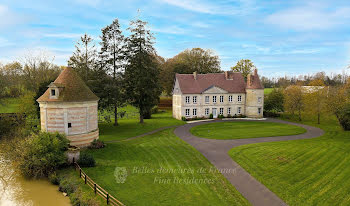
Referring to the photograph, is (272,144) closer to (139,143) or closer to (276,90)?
(139,143)

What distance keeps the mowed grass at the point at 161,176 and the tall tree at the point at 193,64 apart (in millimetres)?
37348

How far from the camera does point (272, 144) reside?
24000 mm

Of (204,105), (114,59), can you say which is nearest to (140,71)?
(114,59)

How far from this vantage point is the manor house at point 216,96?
42.1 m

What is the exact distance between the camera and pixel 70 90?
21.9 m

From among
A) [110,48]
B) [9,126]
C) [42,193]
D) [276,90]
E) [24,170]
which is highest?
[110,48]

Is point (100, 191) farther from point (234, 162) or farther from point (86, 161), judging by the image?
point (234, 162)

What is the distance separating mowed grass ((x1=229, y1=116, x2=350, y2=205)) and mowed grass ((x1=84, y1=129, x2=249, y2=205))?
3302mm

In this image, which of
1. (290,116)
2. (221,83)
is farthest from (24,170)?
(290,116)

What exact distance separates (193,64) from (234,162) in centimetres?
4672

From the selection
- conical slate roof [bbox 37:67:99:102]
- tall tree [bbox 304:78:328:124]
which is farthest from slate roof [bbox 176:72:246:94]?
conical slate roof [bbox 37:67:99:102]

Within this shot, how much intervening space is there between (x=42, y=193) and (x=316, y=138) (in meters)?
30.3

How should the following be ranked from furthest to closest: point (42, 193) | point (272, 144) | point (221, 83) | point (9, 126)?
1. point (221, 83)
2. point (9, 126)
3. point (272, 144)
4. point (42, 193)

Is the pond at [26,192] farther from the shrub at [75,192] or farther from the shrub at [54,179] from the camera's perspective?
the shrub at [75,192]
